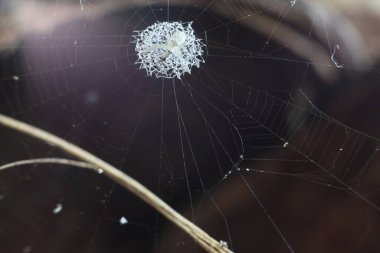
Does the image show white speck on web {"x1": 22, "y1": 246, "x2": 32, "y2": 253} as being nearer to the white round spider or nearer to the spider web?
the spider web

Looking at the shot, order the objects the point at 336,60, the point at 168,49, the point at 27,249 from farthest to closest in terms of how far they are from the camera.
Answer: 1. the point at 168,49
2. the point at 336,60
3. the point at 27,249

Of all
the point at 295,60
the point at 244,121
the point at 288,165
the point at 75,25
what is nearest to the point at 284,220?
the point at 288,165

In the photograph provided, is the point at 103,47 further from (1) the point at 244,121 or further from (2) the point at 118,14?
(1) the point at 244,121

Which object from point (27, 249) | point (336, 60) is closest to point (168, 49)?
point (336, 60)

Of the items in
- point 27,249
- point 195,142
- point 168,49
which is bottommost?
point 27,249

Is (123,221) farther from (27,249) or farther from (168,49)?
(168,49)

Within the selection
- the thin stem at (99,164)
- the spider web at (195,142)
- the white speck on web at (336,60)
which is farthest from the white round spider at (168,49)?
the thin stem at (99,164)

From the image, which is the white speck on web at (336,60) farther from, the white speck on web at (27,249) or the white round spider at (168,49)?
the white speck on web at (27,249)
